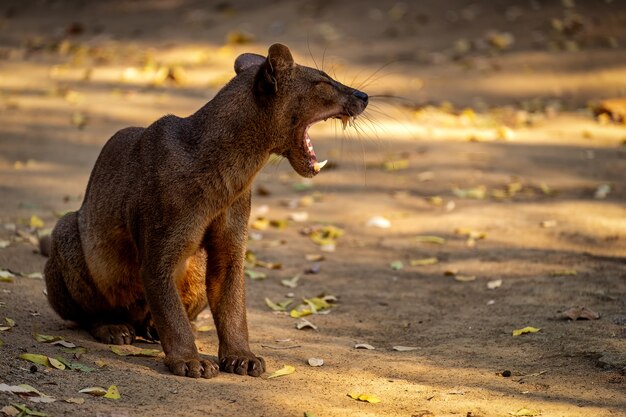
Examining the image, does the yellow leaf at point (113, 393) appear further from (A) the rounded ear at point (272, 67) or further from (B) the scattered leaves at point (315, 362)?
(A) the rounded ear at point (272, 67)

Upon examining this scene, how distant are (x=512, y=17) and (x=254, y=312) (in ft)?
33.7

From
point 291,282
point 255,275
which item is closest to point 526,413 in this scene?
point 291,282

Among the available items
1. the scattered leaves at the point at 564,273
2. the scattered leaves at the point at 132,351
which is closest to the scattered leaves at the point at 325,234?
the scattered leaves at the point at 564,273

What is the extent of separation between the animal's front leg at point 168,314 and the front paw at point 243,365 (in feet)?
0.39

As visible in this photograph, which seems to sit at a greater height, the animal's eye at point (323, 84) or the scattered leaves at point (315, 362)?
the animal's eye at point (323, 84)

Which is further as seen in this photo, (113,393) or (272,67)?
(272,67)

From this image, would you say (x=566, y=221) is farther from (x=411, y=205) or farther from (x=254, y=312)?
(x=254, y=312)

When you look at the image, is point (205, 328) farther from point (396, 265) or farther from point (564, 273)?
point (564, 273)

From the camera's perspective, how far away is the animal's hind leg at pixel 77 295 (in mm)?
5762

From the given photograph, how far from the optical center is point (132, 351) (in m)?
5.56

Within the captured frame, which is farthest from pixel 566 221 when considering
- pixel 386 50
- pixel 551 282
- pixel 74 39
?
pixel 74 39

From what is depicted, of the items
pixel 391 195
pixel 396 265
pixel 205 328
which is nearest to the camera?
pixel 205 328

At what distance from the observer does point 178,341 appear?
520 centimetres

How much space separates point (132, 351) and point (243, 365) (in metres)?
0.68
